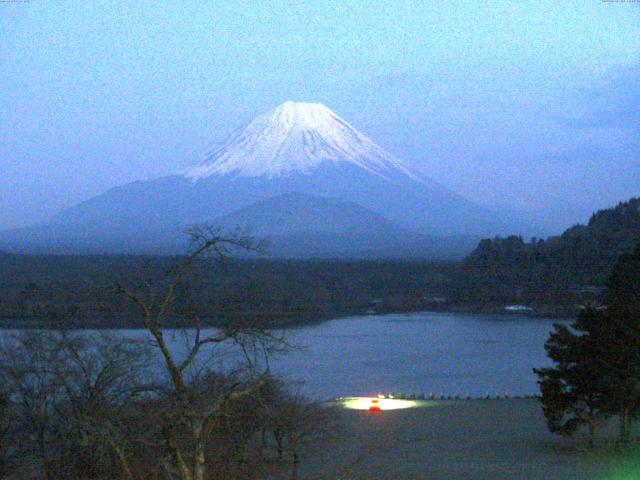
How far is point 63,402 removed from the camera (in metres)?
6.68

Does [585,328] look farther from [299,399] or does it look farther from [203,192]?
[203,192]

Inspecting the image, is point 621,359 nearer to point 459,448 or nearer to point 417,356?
point 459,448

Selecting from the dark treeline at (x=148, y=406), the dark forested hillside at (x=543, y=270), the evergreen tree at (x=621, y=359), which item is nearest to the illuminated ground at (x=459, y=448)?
the evergreen tree at (x=621, y=359)

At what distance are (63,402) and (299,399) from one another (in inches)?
174

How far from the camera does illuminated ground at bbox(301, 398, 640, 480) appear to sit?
8320 mm

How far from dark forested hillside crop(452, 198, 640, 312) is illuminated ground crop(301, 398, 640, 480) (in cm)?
1888

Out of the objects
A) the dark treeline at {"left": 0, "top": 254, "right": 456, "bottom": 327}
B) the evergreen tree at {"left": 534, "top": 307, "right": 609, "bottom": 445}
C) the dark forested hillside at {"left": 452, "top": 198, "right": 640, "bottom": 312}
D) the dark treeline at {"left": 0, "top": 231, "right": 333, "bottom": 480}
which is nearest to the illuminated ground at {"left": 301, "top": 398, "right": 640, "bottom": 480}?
the evergreen tree at {"left": 534, "top": 307, "right": 609, "bottom": 445}

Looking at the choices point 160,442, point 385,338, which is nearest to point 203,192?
point 385,338

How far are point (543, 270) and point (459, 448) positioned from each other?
29054 millimetres

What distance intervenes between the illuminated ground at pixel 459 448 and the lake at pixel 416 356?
1884 millimetres

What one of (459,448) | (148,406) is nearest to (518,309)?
(459,448)

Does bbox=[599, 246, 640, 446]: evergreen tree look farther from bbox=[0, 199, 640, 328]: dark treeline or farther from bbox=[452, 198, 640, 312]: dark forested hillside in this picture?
bbox=[452, 198, 640, 312]: dark forested hillside

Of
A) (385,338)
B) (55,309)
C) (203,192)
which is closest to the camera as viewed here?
(55,309)

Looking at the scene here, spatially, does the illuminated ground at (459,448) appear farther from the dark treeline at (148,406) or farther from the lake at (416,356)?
the lake at (416,356)
